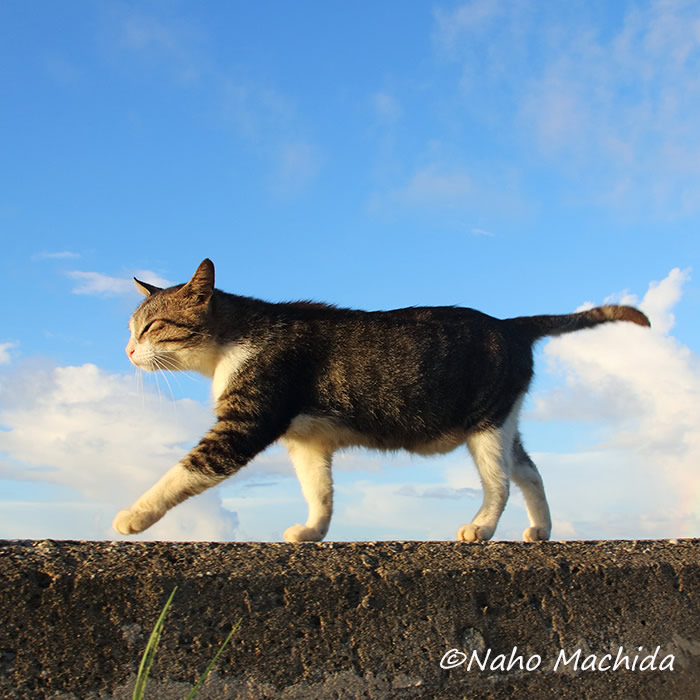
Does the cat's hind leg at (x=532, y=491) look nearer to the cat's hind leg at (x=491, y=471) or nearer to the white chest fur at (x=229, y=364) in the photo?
the cat's hind leg at (x=491, y=471)

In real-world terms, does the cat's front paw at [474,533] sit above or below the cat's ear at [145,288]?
→ below

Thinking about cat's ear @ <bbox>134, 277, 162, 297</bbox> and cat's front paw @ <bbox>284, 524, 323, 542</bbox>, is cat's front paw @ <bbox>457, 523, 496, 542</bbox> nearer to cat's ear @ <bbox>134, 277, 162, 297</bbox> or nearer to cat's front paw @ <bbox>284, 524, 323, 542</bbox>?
cat's front paw @ <bbox>284, 524, 323, 542</bbox>

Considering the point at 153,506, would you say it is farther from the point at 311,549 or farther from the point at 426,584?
the point at 426,584

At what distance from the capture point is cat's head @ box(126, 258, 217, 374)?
4051 millimetres

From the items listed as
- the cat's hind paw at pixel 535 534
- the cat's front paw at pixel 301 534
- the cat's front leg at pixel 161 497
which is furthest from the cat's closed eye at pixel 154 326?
the cat's hind paw at pixel 535 534

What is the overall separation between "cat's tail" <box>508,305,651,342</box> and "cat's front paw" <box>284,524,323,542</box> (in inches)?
71.6

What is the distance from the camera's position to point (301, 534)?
12.6 feet

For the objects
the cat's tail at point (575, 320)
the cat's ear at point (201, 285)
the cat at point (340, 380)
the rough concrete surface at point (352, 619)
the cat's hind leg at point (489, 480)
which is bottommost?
the rough concrete surface at point (352, 619)

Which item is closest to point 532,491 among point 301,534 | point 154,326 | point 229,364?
point 301,534

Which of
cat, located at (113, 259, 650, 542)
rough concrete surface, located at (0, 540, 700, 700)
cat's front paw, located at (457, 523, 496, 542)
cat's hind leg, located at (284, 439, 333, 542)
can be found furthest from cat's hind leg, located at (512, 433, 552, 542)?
A: cat's hind leg, located at (284, 439, 333, 542)

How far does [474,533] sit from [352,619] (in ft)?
3.94

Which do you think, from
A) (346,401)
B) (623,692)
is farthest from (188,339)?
(623,692)

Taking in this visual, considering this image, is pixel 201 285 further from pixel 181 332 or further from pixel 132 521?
pixel 132 521

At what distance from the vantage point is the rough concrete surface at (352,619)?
2420 mm
